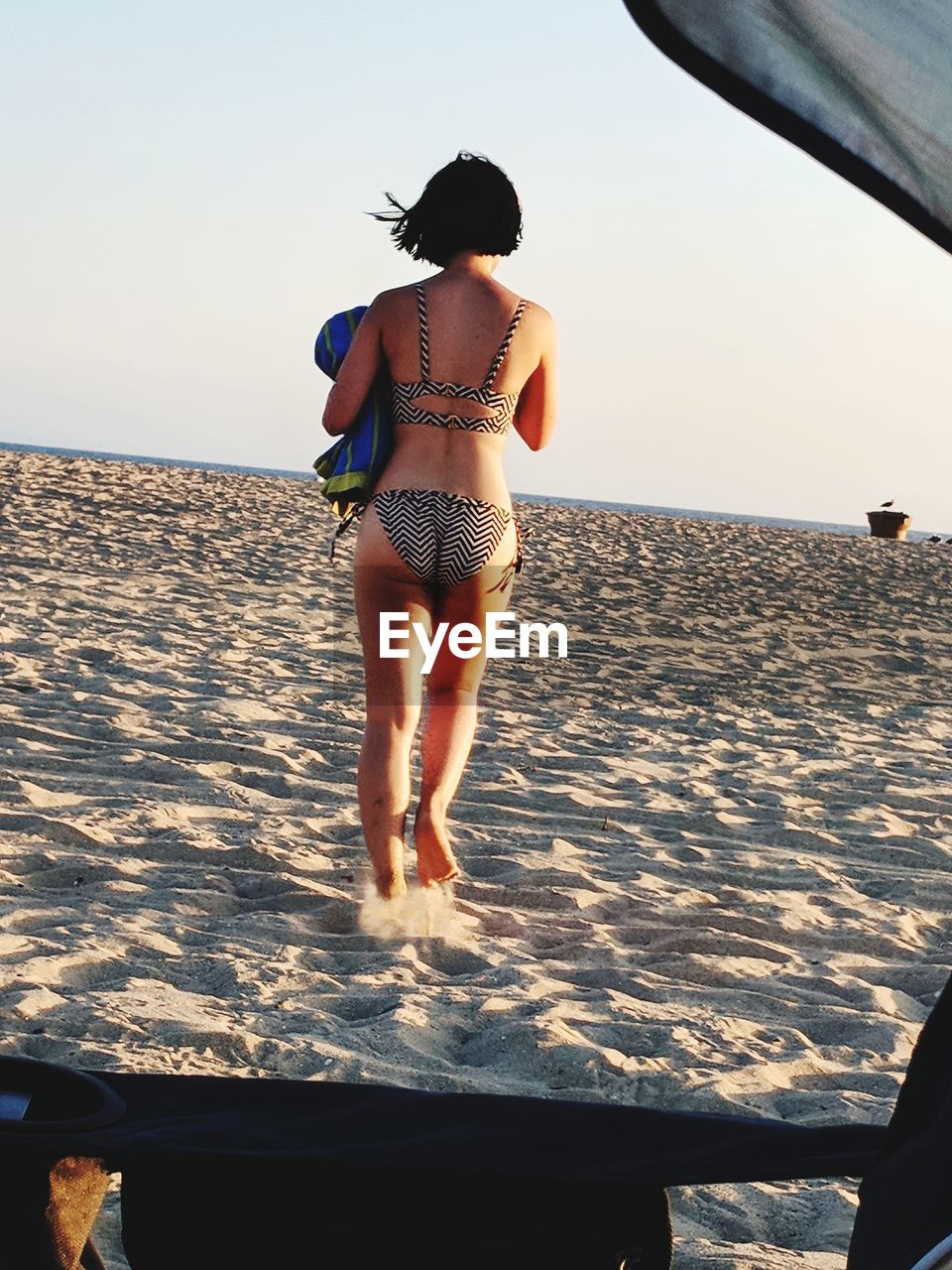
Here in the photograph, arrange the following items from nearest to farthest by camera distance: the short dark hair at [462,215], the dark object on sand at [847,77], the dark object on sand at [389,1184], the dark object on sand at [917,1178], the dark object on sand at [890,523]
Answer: the dark object on sand at [847,77]
the dark object on sand at [917,1178]
the dark object on sand at [389,1184]
the short dark hair at [462,215]
the dark object on sand at [890,523]

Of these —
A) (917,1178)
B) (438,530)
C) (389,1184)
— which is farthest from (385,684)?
(917,1178)

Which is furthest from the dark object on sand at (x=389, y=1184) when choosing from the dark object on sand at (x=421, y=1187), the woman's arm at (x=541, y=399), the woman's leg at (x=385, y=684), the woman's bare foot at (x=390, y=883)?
the woman's arm at (x=541, y=399)

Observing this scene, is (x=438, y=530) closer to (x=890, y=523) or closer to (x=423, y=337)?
(x=423, y=337)

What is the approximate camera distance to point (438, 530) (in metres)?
3.20

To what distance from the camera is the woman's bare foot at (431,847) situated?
11.1ft

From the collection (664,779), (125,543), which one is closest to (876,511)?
(125,543)

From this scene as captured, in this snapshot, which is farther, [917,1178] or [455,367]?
→ [455,367]

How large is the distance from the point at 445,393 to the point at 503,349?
170 millimetres

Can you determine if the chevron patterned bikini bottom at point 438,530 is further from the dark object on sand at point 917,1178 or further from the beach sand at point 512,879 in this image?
the dark object on sand at point 917,1178

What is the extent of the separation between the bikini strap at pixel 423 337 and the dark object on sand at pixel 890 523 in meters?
20.4

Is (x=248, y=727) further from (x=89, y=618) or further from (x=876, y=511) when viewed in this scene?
(x=876, y=511)

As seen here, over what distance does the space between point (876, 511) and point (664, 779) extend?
1842cm

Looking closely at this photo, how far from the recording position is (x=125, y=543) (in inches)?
455

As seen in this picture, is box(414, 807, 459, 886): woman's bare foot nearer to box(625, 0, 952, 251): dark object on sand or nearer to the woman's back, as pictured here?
the woman's back
